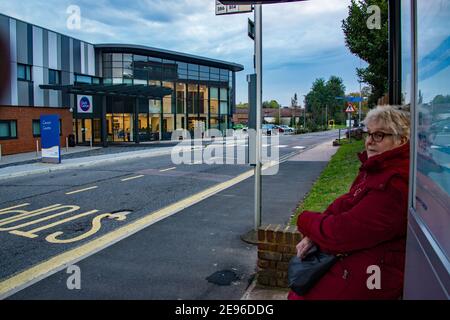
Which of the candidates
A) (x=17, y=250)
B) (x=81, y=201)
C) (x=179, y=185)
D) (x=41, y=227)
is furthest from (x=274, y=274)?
(x=179, y=185)

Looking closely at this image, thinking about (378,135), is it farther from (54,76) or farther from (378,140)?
(54,76)

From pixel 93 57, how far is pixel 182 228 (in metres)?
30.7

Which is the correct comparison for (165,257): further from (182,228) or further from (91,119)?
(91,119)

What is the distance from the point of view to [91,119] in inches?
1302

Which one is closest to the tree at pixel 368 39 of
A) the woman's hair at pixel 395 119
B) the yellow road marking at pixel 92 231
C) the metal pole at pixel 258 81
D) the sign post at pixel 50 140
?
the metal pole at pixel 258 81

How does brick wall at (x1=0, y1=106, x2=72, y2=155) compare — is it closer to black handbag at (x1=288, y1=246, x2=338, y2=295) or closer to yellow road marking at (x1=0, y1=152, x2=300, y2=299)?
yellow road marking at (x1=0, y1=152, x2=300, y2=299)

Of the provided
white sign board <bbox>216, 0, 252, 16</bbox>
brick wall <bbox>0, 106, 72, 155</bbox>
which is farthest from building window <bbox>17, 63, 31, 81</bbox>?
white sign board <bbox>216, 0, 252, 16</bbox>

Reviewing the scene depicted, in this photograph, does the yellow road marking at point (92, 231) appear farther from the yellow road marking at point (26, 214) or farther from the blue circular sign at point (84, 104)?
the blue circular sign at point (84, 104)

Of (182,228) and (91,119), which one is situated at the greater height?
(91,119)

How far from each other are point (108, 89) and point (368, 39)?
17.9 metres

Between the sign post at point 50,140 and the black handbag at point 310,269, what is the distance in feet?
55.3

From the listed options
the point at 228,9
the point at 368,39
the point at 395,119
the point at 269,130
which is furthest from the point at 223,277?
the point at 269,130

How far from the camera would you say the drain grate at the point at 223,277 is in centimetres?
437
